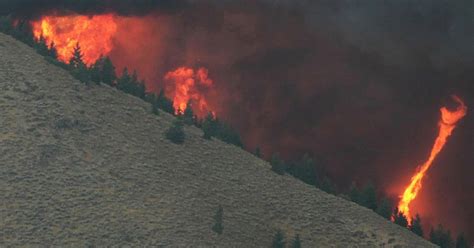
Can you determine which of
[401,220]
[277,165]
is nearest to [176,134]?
[277,165]

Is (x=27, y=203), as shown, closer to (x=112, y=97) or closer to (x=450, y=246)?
(x=112, y=97)

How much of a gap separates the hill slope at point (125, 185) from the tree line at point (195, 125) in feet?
8.58

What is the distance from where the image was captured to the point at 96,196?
13362 cm

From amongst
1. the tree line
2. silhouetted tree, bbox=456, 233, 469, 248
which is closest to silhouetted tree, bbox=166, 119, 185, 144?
the tree line

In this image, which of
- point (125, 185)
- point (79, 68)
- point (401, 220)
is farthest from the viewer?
point (79, 68)

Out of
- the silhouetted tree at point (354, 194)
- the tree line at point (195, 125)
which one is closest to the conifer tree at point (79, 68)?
the tree line at point (195, 125)

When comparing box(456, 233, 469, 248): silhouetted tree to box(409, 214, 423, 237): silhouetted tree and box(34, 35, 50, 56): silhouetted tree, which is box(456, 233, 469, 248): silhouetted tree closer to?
box(409, 214, 423, 237): silhouetted tree

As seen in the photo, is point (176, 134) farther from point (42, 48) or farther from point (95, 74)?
point (42, 48)

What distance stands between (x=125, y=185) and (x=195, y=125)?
152ft

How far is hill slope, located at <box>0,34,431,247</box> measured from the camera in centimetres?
12581

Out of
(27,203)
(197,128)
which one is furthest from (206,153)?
(27,203)

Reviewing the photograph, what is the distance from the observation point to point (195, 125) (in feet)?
607

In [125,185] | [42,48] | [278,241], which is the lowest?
[278,241]

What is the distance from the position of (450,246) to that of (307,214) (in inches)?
1367
